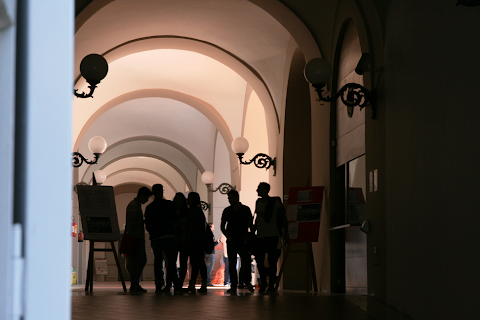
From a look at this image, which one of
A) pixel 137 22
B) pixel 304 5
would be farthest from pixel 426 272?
pixel 137 22

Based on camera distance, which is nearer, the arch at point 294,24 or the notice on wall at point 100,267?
the arch at point 294,24

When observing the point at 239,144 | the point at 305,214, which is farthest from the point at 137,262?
the point at 239,144

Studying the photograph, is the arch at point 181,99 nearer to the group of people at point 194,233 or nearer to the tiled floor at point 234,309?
the group of people at point 194,233

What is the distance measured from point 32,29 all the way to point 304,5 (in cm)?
696

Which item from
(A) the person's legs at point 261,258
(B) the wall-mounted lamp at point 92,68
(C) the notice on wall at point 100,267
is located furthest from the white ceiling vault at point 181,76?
(C) the notice on wall at point 100,267

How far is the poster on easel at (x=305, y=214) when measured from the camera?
754cm

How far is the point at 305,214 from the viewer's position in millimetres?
7641

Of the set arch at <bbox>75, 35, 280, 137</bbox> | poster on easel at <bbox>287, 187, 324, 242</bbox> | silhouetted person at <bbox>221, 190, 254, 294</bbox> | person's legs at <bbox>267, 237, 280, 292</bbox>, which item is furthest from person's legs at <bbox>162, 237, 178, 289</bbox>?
arch at <bbox>75, 35, 280, 137</bbox>

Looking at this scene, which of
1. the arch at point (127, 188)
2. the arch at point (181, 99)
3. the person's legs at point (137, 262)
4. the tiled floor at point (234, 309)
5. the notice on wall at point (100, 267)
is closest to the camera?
the tiled floor at point (234, 309)

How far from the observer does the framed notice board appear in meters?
7.78

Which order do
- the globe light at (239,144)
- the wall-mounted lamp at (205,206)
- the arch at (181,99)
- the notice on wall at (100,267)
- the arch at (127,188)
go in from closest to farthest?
the globe light at (239,144)
the arch at (181,99)
the wall-mounted lamp at (205,206)
the notice on wall at (100,267)
the arch at (127,188)

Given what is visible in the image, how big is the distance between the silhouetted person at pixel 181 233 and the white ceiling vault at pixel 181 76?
262 cm

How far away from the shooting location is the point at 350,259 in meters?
6.98

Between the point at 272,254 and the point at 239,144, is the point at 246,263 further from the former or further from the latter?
the point at 239,144
